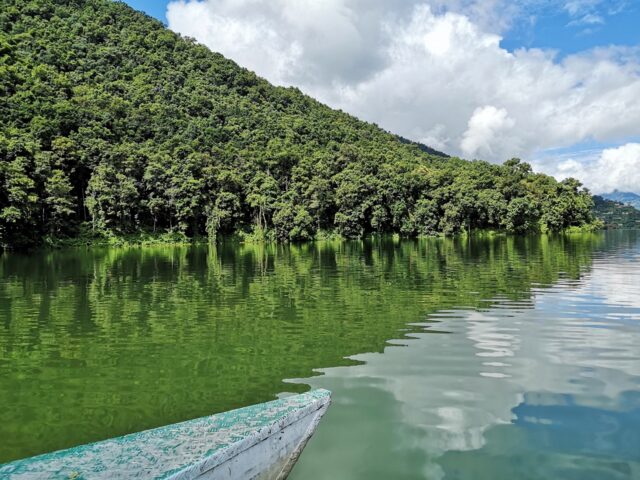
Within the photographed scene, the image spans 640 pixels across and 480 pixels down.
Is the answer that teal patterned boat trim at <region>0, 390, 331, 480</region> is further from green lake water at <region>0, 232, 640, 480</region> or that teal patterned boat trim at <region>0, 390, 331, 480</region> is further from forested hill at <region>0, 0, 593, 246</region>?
forested hill at <region>0, 0, 593, 246</region>

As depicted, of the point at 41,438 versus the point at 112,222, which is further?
the point at 112,222

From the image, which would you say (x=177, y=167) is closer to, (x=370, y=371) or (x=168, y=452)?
(x=370, y=371)

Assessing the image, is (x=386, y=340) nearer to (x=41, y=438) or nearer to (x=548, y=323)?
(x=548, y=323)

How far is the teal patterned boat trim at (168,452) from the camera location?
3.56 metres

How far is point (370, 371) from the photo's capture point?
304 inches

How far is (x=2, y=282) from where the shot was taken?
20562mm

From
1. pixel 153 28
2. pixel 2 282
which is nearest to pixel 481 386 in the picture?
pixel 2 282

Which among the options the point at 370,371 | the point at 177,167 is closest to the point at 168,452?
the point at 370,371

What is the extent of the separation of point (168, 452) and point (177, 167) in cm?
6623

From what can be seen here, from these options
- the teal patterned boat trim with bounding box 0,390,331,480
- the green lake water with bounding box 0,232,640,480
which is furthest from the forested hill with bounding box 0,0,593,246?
the teal patterned boat trim with bounding box 0,390,331,480

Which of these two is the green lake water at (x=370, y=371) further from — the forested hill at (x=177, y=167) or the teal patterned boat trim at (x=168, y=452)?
the forested hill at (x=177, y=167)

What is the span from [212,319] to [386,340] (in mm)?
4745

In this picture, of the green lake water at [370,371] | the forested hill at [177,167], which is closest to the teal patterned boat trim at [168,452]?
the green lake water at [370,371]

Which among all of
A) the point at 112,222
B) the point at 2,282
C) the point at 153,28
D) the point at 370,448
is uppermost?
the point at 153,28
